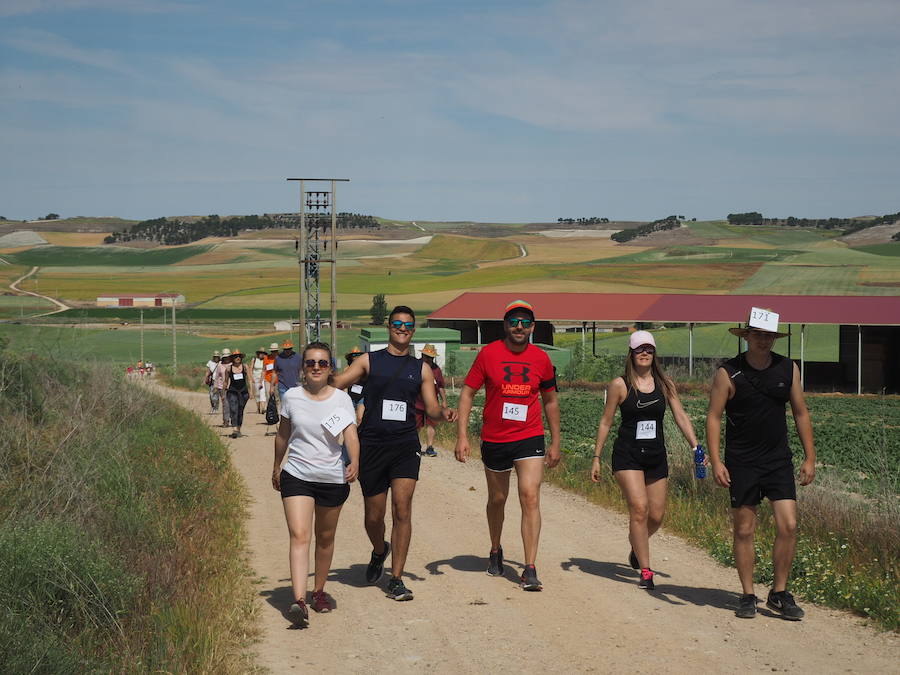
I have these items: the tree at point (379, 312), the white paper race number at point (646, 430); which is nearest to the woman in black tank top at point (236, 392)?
the white paper race number at point (646, 430)

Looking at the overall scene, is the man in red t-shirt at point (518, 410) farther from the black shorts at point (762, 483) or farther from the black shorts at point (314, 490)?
the black shorts at point (762, 483)

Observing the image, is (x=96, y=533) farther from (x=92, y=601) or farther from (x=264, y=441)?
(x=264, y=441)

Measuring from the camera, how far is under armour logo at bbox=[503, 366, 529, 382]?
7949mm

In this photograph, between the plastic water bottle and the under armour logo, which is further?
the plastic water bottle

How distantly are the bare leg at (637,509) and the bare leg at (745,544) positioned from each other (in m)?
0.86

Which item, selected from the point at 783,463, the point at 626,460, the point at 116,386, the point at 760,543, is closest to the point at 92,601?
the point at 626,460

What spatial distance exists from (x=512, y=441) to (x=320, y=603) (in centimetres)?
178

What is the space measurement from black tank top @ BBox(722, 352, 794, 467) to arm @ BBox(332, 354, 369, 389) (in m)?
2.43

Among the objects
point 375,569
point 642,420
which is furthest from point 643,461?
point 375,569

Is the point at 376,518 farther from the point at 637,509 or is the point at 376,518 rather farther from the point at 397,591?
the point at 637,509

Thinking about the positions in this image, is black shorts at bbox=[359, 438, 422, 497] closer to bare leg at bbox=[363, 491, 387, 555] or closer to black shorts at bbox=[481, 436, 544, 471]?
bare leg at bbox=[363, 491, 387, 555]

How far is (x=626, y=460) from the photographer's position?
26.6 ft

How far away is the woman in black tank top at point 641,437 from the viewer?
802cm

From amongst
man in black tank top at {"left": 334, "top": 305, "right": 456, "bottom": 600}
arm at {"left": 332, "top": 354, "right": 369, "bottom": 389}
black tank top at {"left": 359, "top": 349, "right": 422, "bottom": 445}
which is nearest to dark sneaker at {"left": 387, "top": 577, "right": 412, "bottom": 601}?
man in black tank top at {"left": 334, "top": 305, "right": 456, "bottom": 600}
